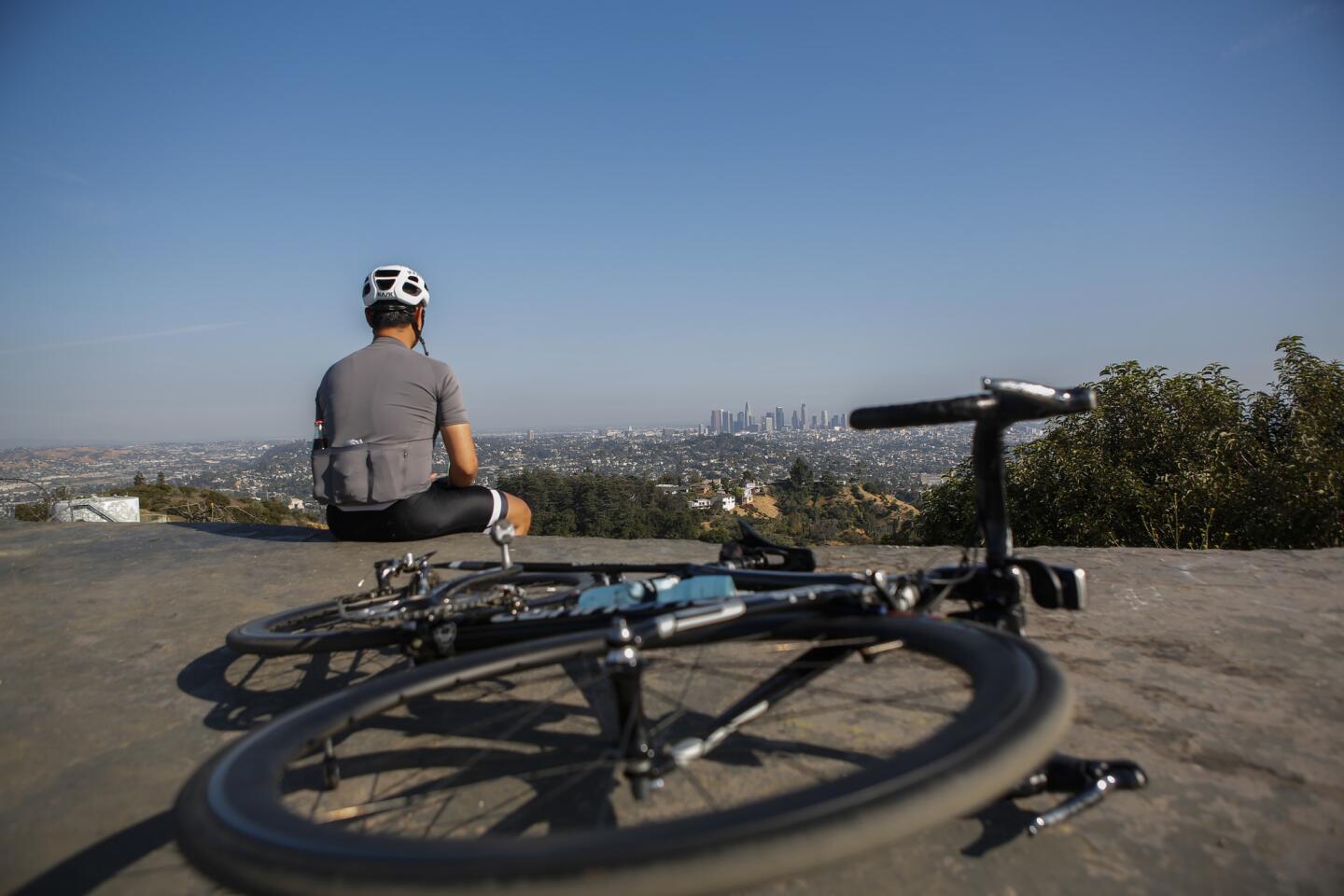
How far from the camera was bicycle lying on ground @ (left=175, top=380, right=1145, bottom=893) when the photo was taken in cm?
86

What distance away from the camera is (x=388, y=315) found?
452 cm

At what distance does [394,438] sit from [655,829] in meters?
3.84

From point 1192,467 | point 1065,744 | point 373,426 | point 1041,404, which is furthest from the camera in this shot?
point 1192,467

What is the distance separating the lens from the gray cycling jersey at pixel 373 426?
419 centimetres

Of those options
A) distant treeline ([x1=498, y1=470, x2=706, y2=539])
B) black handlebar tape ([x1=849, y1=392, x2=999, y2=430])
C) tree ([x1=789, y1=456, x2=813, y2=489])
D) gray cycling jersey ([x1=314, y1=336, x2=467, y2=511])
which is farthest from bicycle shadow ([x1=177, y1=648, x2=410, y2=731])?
tree ([x1=789, y1=456, x2=813, y2=489])

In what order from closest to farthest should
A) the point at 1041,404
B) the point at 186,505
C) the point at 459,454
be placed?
1. the point at 1041,404
2. the point at 459,454
3. the point at 186,505

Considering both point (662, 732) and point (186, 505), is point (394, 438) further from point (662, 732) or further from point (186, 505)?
point (186, 505)

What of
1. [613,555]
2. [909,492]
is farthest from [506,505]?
[909,492]

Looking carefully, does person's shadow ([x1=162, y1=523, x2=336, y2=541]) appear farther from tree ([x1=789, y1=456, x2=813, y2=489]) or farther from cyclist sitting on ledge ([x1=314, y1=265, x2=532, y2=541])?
tree ([x1=789, y1=456, x2=813, y2=489])

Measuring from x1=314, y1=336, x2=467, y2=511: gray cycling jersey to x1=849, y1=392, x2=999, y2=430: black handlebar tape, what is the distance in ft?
10.5

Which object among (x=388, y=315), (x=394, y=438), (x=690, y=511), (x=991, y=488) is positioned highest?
(x=388, y=315)

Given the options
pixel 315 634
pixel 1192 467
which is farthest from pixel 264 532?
pixel 1192 467

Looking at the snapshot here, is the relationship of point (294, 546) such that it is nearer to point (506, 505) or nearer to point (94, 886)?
point (506, 505)

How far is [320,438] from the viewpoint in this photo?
14.6ft
